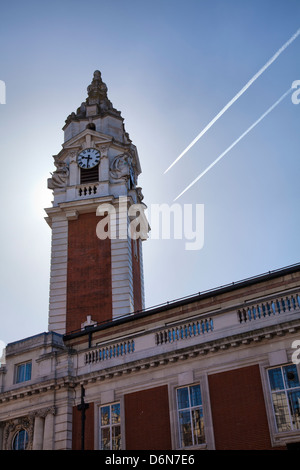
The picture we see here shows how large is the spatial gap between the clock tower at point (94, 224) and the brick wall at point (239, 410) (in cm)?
1667

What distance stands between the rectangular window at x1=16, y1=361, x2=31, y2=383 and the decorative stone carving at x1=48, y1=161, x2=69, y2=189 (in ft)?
68.3

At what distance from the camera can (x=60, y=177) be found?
5053cm

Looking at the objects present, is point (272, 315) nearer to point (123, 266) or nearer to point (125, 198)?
point (123, 266)

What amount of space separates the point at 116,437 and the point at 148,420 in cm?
189

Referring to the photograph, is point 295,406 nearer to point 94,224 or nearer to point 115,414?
point 115,414

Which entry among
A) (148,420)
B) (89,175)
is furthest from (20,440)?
(89,175)

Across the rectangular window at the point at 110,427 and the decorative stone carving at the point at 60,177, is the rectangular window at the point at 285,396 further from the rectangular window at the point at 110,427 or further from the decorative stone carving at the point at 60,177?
the decorative stone carving at the point at 60,177

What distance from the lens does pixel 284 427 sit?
23750 mm

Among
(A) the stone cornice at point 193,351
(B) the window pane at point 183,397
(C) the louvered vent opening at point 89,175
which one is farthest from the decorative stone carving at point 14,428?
(C) the louvered vent opening at point 89,175

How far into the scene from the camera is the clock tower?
43.3m

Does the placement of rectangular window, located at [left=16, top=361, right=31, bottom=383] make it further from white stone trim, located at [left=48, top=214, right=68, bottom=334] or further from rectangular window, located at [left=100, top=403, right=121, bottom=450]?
white stone trim, located at [left=48, top=214, right=68, bottom=334]

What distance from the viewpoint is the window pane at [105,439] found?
1092 inches

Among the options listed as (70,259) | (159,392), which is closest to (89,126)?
(70,259)
